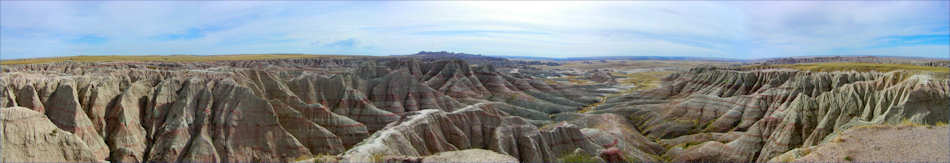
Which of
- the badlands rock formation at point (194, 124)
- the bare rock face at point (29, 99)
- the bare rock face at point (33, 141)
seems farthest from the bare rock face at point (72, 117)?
the bare rock face at point (33, 141)

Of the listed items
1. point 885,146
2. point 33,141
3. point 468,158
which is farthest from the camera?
point 33,141

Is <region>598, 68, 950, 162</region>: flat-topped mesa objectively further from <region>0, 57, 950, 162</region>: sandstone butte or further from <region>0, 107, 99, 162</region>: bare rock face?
<region>0, 107, 99, 162</region>: bare rock face

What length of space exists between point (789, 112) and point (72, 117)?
A: 54.4 m

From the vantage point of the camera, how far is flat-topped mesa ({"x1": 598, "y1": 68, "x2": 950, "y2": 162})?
3288 cm

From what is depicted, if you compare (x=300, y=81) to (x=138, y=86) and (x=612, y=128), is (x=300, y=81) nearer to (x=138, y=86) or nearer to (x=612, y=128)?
(x=138, y=86)

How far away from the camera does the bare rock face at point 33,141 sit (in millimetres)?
19906

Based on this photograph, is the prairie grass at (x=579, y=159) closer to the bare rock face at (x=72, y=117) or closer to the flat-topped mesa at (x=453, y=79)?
the bare rock face at (x=72, y=117)

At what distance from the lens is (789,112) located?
41125 mm

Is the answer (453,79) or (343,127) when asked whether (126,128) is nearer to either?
(343,127)

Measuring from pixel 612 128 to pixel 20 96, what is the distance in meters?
46.2

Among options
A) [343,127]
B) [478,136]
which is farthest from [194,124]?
[478,136]

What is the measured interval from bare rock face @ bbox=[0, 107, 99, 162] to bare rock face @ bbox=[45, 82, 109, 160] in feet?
12.8

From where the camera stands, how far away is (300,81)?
→ 146ft

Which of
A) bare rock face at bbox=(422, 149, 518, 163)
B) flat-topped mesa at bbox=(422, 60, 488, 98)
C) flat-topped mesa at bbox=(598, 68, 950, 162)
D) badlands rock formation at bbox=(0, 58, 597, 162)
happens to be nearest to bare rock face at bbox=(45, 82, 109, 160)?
badlands rock formation at bbox=(0, 58, 597, 162)
